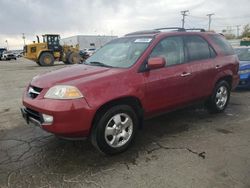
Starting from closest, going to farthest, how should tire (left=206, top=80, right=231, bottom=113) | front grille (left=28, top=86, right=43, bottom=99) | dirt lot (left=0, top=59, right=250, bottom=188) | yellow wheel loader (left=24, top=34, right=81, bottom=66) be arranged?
dirt lot (left=0, top=59, right=250, bottom=188), front grille (left=28, top=86, right=43, bottom=99), tire (left=206, top=80, right=231, bottom=113), yellow wheel loader (left=24, top=34, right=81, bottom=66)

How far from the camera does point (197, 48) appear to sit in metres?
5.04

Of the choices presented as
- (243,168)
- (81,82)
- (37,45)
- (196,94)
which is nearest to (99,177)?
(81,82)

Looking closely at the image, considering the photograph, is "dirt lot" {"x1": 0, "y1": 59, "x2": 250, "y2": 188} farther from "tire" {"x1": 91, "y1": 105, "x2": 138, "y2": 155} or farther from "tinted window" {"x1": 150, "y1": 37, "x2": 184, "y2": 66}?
"tinted window" {"x1": 150, "y1": 37, "x2": 184, "y2": 66}

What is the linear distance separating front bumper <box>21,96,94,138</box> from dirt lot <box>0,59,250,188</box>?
51cm

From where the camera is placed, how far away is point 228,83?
5.80 meters

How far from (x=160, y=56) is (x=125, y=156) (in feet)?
5.60

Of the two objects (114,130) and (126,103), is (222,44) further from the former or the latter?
(114,130)

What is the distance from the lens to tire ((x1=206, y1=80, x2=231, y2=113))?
215 inches

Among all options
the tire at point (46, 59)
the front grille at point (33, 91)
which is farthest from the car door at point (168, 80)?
the tire at point (46, 59)

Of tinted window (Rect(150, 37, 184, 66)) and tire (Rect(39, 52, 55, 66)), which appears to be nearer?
tinted window (Rect(150, 37, 184, 66))

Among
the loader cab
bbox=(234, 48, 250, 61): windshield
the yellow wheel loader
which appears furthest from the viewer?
the loader cab

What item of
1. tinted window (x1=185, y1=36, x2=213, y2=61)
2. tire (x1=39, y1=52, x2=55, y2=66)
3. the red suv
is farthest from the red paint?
tire (x1=39, y1=52, x2=55, y2=66)

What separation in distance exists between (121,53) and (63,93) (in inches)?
56.8

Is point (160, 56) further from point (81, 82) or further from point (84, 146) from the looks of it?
point (84, 146)
